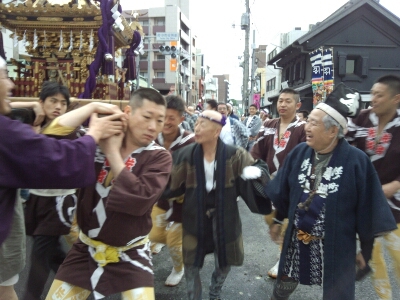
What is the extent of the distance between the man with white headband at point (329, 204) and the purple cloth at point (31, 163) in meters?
1.68

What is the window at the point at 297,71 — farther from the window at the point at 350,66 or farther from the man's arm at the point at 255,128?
the man's arm at the point at 255,128

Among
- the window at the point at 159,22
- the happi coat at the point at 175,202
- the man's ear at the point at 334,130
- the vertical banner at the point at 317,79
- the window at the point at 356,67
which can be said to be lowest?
the happi coat at the point at 175,202

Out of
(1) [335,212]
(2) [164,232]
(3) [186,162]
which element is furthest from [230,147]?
(2) [164,232]

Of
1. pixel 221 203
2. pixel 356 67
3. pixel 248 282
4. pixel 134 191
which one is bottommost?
pixel 248 282

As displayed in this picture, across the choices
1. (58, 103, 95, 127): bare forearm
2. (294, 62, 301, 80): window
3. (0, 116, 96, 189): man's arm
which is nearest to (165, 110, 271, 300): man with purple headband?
(58, 103, 95, 127): bare forearm

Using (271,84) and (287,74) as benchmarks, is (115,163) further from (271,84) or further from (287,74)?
(271,84)

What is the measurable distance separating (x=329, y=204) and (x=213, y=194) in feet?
3.01

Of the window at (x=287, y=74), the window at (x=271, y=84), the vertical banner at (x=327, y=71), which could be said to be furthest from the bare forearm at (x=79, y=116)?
the window at (x=271, y=84)

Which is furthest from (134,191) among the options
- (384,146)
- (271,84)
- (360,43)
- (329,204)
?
A: (271,84)

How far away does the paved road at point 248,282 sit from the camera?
3.52 meters

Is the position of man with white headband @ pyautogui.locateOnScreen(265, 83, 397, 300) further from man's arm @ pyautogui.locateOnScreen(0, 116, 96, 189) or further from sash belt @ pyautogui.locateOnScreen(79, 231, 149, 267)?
man's arm @ pyautogui.locateOnScreen(0, 116, 96, 189)

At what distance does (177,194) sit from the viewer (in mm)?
3057

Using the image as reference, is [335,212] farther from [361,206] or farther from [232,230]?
[232,230]

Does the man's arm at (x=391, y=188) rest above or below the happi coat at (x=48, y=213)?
above
